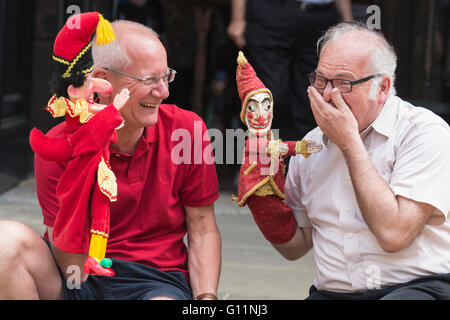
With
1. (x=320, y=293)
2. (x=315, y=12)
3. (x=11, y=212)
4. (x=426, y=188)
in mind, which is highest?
(x=315, y=12)

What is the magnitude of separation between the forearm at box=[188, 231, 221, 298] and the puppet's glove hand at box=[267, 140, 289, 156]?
41cm

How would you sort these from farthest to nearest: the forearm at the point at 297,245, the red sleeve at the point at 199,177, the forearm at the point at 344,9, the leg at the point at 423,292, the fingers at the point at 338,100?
the forearm at the point at 344,9, the forearm at the point at 297,245, the red sleeve at the point at 199,177, the fingers at the point at 338,100, the leg at the point at 423,292

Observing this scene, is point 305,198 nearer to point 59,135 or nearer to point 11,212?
point 59,135

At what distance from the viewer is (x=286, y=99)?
4320 mm

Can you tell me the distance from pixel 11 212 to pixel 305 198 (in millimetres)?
2711

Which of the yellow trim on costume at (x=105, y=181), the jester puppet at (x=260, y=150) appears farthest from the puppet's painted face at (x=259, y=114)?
the yellow trim on costume at (x=105, y=181)

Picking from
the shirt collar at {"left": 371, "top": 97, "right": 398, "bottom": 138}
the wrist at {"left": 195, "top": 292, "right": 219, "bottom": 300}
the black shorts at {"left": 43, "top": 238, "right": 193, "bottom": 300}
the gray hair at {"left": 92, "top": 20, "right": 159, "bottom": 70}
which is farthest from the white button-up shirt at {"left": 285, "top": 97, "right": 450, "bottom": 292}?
the gray hair at {"left": 92, "top": 20, "right": 159, "bottom": 70}

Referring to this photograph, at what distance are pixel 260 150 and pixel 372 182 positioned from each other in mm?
403

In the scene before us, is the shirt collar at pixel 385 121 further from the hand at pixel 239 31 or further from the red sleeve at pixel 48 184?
the hand at pixel 239 31

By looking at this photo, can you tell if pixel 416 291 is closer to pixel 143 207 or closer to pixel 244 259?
pixel 143 207

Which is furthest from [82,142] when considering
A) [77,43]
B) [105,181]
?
[77,43]

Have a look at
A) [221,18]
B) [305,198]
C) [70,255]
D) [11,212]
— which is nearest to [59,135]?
[70,255]

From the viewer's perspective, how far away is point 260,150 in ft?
8.91

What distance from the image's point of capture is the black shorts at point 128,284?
2.73 meters
